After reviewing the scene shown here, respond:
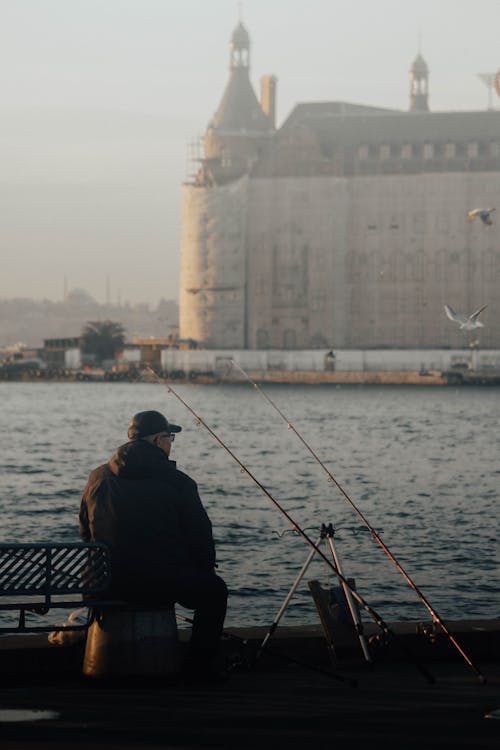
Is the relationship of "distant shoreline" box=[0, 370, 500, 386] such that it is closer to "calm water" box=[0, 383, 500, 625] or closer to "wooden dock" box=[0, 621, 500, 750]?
"calm water" box=[0, 383, 500, 625]

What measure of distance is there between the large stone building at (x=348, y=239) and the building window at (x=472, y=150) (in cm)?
8

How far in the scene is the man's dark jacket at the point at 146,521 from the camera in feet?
20.2

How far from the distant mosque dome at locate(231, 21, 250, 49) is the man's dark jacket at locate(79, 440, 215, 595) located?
118634 millimetres

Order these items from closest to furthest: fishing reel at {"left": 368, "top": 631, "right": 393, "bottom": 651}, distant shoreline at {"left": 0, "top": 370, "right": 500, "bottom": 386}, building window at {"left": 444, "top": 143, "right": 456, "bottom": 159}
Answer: fishing reel at {"left": 368, "top": 631, "right": 393, "bottom": 651}
distant shoreline at {"left": 0, "top": 370, "right": 500, "bottom": 386}
building window at {"left": 444, "top": 143, "right": 456, "bottom": 159}

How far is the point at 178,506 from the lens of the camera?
20.4 feet

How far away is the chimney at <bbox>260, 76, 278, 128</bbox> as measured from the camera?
12219 centimetres

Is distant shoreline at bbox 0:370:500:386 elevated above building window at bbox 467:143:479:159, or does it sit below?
below

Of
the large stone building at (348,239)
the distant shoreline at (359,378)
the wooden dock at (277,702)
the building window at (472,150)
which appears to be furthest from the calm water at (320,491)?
the building window at (472,150)

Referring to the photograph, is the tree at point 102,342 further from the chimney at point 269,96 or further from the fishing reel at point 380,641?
the fishing reel at point 380,641

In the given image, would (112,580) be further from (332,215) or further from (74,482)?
(332,215)

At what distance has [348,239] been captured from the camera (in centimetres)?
10094

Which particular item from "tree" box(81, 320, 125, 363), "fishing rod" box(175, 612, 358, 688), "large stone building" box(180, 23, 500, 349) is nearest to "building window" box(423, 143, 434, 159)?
"large stone building" box(180, 23, 500, 349)

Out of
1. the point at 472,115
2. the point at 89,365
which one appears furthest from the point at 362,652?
the point at 89,365

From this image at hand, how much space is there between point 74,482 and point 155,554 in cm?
2702
